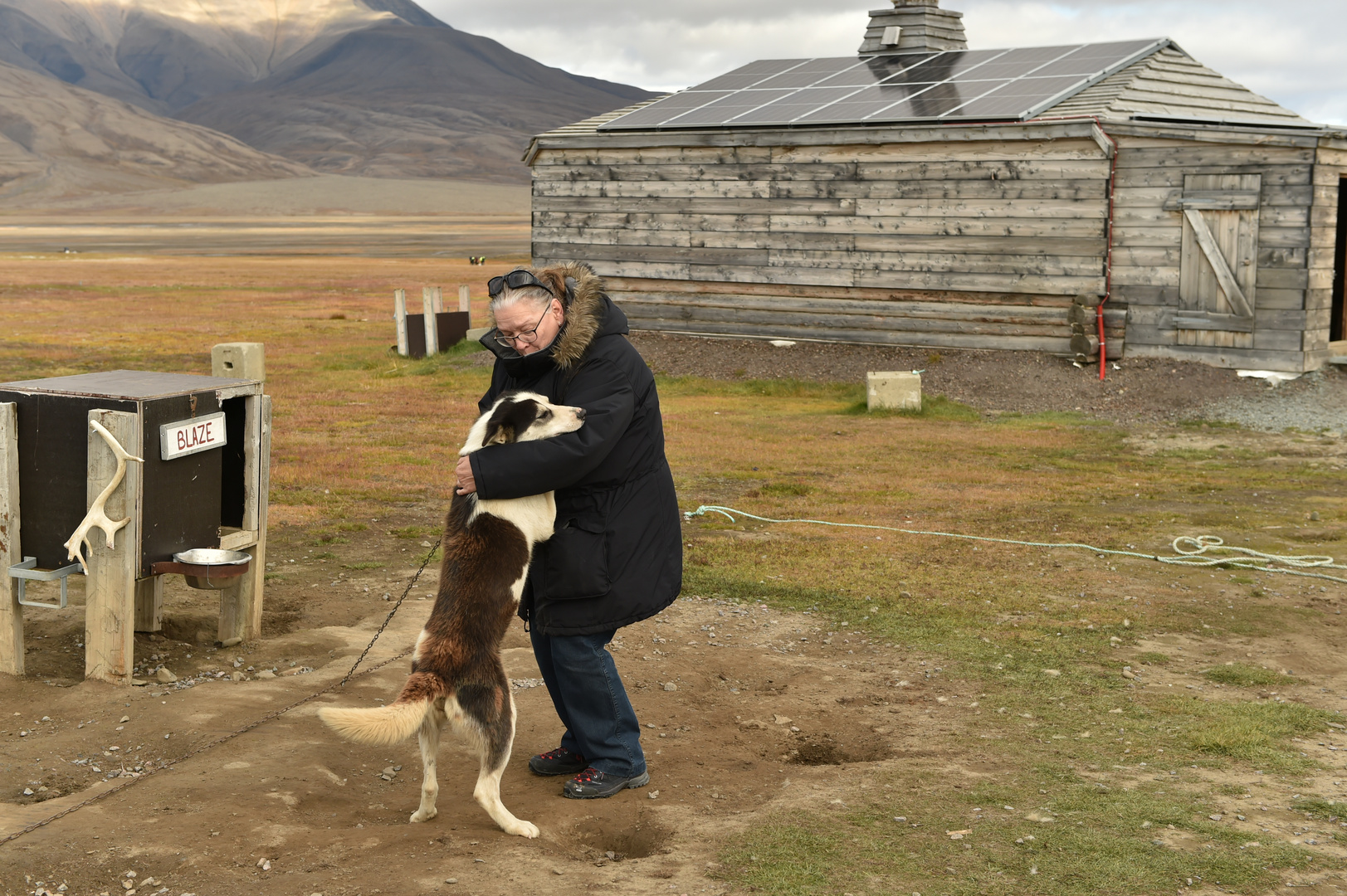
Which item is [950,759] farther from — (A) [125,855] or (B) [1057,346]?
(B) [1057,346]

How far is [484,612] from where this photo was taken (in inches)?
162

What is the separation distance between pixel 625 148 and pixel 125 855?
56.0ft

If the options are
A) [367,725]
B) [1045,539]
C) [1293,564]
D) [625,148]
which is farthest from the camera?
[625,148]

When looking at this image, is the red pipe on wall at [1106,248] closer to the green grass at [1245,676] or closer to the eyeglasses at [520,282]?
the green grass at [1245,676]

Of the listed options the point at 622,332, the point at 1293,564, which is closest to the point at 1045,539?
the point at 1293,564

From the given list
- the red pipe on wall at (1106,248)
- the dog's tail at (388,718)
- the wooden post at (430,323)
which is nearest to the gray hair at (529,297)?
the dog's tail at (388,718)

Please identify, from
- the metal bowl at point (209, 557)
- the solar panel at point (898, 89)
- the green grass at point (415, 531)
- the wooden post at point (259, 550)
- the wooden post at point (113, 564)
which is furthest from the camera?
the solar panel at point (898, 89)

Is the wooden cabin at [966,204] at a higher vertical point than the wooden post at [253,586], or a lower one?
higher

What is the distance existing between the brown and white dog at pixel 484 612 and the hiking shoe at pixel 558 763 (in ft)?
1.95

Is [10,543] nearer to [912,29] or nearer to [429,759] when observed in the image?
[429,759]

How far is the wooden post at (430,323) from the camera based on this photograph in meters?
20.1

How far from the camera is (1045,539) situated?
29.5 feet

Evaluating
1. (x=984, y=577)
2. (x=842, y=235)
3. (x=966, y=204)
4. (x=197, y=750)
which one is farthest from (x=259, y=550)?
(x=842, y=235)

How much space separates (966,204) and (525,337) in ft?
45.5
